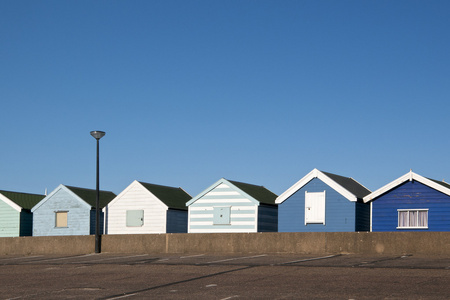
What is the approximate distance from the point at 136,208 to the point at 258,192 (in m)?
8.88

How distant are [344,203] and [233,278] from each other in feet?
76.9

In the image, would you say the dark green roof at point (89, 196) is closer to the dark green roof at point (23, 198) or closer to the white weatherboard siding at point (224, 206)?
the dark green roof at point (23, 198)

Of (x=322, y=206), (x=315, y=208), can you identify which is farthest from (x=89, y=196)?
(x=322, y=206)

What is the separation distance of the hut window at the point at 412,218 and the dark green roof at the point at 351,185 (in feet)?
9.35

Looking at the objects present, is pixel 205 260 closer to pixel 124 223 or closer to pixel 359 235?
pixel 359 235

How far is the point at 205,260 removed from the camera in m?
22.4

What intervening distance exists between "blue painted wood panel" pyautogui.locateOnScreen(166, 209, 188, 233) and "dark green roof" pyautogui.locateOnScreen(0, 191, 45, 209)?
12447mm

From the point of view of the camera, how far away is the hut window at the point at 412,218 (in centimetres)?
3609

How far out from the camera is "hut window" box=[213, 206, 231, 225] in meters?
42.4

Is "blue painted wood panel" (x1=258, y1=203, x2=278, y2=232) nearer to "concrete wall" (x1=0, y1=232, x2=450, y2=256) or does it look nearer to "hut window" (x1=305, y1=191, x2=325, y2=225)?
"hut window" (x1=305, y1=191, x2=325, y2=225)

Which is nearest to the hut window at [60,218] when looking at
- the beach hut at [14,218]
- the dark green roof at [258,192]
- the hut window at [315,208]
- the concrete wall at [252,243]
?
the beach hut at [14,218]

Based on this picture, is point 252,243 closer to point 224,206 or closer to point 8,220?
point 224,206

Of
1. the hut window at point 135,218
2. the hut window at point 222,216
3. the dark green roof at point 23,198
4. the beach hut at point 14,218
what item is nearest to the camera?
the hut window at point 222,216

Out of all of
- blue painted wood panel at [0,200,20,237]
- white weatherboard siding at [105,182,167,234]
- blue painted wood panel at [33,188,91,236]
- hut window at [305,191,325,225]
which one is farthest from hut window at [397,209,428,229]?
blue painted wood panel at [0,200,20,237]
